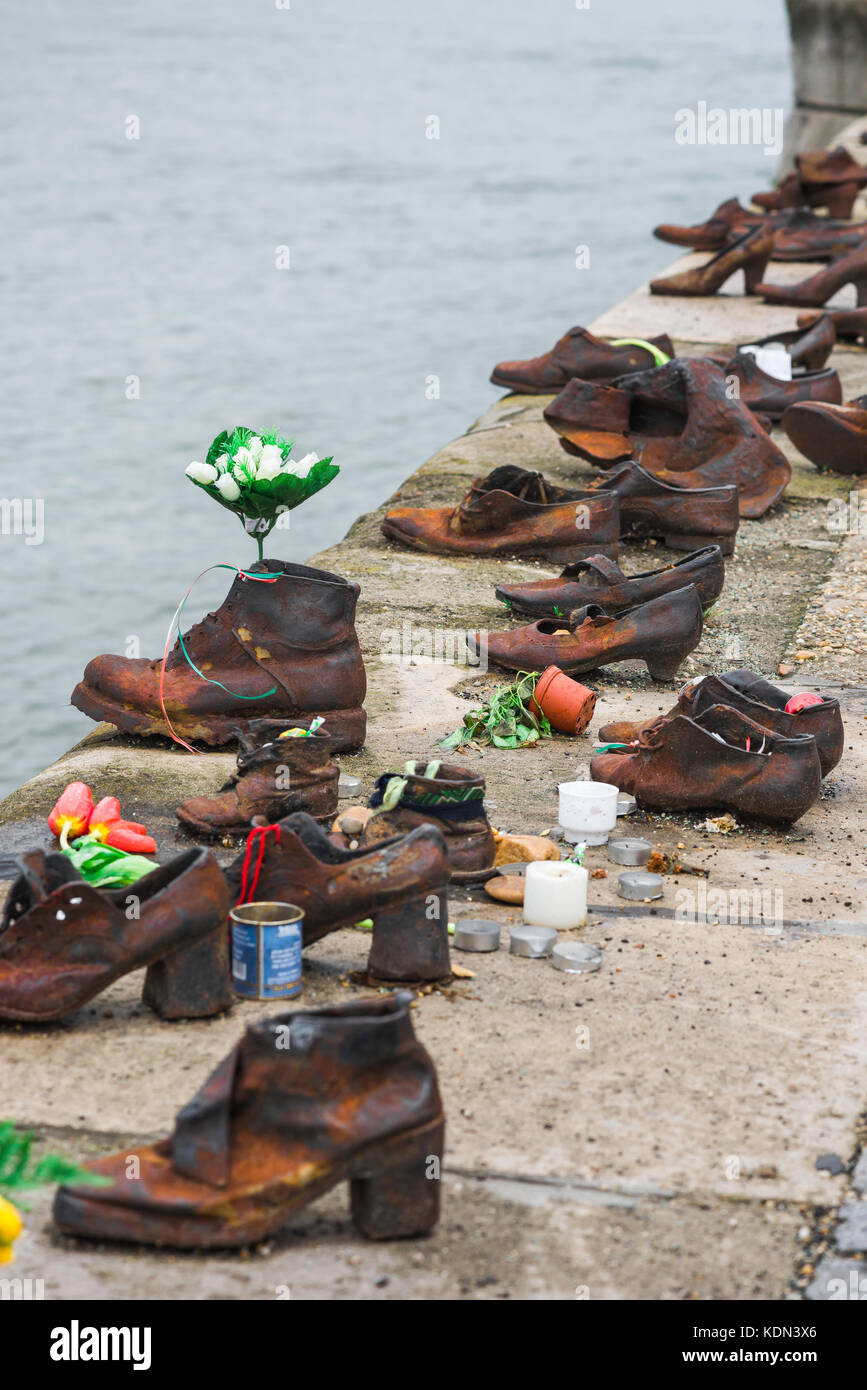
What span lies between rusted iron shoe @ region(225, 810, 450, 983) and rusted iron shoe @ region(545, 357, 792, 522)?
3.42m

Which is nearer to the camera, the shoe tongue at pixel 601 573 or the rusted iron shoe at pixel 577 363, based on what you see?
the shoe tongue at pixel 601 573

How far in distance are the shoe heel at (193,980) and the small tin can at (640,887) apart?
873 mm

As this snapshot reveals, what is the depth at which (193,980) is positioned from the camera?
2.82 meters

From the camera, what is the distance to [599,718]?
4418mm

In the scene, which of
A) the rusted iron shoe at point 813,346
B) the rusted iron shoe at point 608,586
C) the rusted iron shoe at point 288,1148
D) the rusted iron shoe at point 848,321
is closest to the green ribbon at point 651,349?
the rusted iron shoe at point 813,346

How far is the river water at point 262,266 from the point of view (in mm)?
8906

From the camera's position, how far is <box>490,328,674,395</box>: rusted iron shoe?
720 centimetres

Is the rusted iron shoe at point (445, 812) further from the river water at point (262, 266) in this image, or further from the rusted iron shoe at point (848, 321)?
the rusted iron shoe at point (848, 321)

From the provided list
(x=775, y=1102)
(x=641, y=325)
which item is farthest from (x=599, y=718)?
(x=641, y=325)

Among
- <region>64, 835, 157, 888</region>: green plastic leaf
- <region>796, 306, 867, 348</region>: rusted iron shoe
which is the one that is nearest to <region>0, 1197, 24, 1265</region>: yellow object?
<region>64, 835, 157, 888</region>: green plastic leaf

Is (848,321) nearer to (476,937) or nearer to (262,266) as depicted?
(476,937)

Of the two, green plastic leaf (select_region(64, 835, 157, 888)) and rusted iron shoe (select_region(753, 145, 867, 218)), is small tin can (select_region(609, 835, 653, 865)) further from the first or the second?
rusted iron shoe (select_region(753, 145, 867, 218))

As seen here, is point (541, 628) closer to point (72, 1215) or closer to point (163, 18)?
point (72, 1215)

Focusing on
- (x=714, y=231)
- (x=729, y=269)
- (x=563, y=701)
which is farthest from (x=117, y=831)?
(x=714, y=231)
